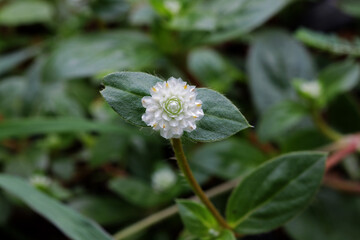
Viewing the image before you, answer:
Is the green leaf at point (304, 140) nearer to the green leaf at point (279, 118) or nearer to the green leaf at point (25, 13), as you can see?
the green leaf at point (279, 118)

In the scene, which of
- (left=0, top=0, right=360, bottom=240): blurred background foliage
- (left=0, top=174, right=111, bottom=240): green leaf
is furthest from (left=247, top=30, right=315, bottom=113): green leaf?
(left=0, top=174, right=111, bottom=240): green leaf

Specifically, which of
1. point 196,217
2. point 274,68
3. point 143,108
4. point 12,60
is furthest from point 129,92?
point 12,60

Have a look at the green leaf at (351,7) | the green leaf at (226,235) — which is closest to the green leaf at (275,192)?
the green leaf at (226,235)

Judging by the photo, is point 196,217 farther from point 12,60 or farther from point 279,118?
point 12,60

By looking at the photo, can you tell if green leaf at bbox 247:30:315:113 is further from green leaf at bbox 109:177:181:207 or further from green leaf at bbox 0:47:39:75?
green leaf at bbox 0:47:39:75

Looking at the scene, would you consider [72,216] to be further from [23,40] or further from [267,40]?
[23,40]

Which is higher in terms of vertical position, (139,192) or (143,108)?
(139,192)
